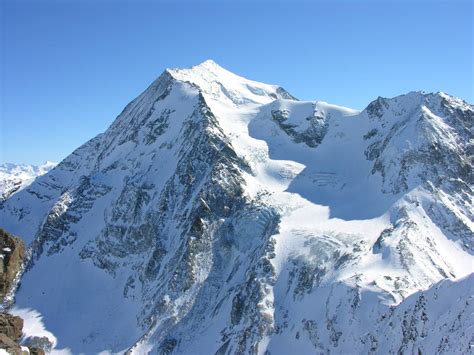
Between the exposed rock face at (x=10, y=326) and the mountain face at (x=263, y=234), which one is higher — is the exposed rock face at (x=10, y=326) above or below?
above

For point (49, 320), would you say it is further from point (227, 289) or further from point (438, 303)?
point (438, 303)

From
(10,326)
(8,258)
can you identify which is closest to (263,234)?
(10,326)

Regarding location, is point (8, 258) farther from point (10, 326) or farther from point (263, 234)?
point (263, 234)

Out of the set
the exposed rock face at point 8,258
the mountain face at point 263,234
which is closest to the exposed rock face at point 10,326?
the exposed rock face at point 8,258

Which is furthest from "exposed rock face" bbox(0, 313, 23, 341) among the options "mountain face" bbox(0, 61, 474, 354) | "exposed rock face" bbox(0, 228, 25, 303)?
"mountain face" bbox(0, 61, 474, 354)

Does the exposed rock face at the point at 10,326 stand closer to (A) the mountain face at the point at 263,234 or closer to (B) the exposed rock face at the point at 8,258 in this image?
(B) the exposed rock face at the point at 8,258
